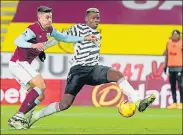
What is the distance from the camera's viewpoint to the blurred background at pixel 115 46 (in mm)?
18969

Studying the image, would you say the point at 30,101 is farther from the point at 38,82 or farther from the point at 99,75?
the point at 99,75

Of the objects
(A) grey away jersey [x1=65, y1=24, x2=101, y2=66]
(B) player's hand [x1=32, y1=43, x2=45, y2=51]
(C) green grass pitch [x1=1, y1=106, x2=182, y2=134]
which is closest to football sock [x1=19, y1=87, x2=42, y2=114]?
(C) green grass pitch [x1=1, y1=106, x2=182, y2=134]

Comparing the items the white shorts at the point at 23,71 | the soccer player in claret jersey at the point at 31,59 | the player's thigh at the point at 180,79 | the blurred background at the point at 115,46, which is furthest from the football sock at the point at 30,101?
the blurred background at the point at 115,46

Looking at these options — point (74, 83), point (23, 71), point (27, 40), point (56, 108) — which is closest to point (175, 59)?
point (56, 108)

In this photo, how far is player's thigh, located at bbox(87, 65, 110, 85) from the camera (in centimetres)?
1037

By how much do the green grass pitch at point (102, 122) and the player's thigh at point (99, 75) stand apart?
1047mm

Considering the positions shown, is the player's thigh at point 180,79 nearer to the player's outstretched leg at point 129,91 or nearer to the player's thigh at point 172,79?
the player's thigh at point 172,79

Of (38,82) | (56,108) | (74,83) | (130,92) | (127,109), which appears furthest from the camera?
A: (56,108)

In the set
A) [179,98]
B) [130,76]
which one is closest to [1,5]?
[130,76]

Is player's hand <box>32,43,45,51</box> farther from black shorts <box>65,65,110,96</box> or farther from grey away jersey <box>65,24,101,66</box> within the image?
black shorts <box>65,65,110,96</box>

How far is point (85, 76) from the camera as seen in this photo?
1060cm

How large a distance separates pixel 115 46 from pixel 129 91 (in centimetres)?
900

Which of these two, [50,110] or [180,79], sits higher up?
[180,79]

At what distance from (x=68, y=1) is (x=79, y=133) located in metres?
8.56
